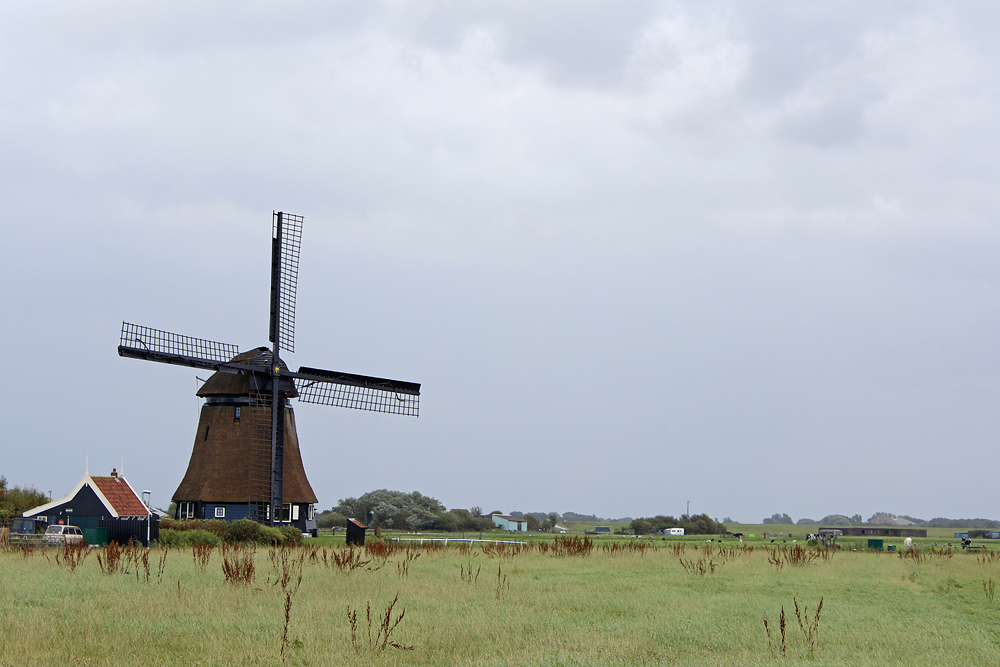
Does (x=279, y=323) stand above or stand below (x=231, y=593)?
above

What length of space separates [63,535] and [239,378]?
47.3 feet

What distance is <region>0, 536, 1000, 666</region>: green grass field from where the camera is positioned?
10812 mm

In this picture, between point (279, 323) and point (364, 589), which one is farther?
point (279, 323)

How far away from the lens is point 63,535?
31.2 metres

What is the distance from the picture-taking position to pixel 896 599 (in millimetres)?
17844

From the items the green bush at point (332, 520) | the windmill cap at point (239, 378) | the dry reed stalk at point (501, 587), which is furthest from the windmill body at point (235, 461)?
the green bush at point (332, 520)

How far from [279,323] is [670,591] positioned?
3251cm

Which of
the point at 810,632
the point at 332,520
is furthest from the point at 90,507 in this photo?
the point at 332,520

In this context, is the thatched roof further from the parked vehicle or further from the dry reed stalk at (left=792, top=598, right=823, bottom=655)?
the dry reed stalk at (left=792, top=598, right=823, bottom=655)

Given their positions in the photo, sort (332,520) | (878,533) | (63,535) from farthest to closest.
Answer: (878,533) → (332,520) → (63,535)

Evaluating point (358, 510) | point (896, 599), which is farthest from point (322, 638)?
point (358, 510)

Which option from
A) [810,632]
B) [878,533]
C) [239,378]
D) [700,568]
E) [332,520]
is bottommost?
[878,533]

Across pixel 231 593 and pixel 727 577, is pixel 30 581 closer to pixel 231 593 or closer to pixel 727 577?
pixel 231 593

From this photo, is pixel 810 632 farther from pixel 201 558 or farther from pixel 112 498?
pixel 112 498
